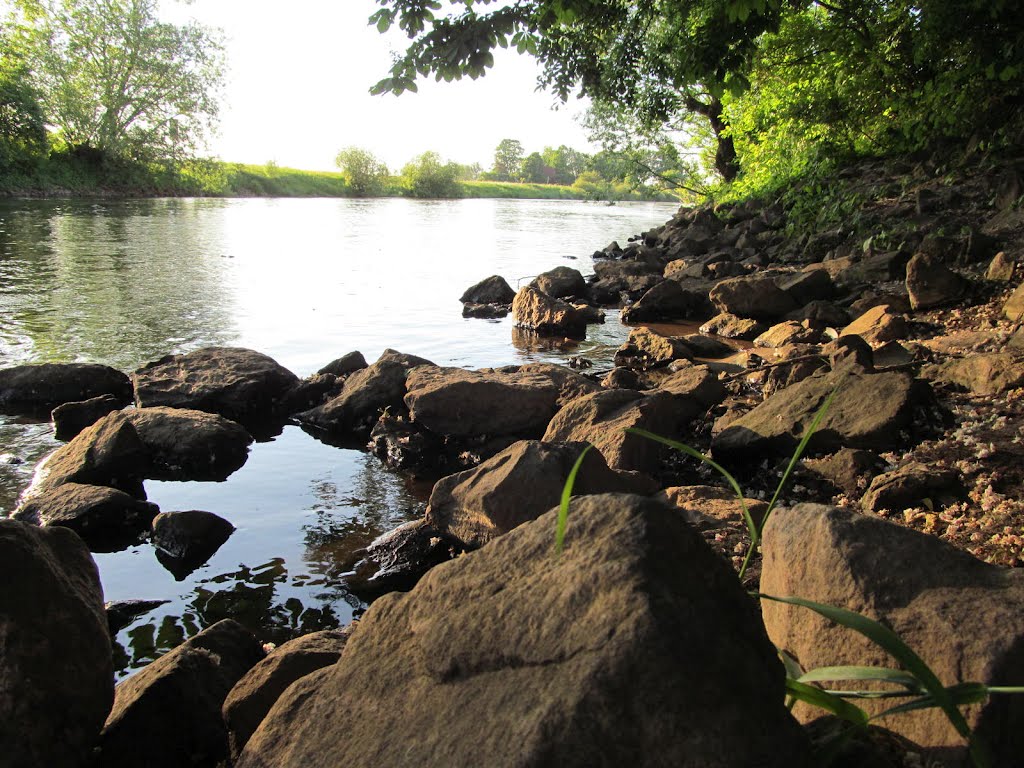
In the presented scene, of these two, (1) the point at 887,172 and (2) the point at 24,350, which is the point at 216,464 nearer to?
(2) the point at 24,350

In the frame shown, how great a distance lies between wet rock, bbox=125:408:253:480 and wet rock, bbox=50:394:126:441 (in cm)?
78

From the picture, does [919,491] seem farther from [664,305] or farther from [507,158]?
[507,158]

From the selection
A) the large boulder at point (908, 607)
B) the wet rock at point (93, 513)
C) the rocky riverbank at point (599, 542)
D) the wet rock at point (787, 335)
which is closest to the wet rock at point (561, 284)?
the rocky riverbank at point (599, 542)

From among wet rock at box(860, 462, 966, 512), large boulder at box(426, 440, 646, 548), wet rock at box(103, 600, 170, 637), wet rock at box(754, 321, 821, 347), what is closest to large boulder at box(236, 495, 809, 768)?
large boulder at box(426, 440, 646, 548)

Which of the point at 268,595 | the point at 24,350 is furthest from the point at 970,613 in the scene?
the point at 24,350

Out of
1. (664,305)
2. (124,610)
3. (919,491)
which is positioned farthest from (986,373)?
(664,305)

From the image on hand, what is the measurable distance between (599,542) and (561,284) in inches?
576

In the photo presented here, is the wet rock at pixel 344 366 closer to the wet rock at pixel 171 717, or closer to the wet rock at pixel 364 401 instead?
the wet rock at pixel 364 401

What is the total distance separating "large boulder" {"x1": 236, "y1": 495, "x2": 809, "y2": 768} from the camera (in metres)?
1.63

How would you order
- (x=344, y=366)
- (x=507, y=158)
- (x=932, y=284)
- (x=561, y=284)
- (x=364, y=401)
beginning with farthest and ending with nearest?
(x=507, y=158) < (x=561, y=284) < (x=932, y=284) < (x=344, y=366) < (x=364, y=401)

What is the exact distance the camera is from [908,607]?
2.21m

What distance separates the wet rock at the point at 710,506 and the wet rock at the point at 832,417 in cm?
90

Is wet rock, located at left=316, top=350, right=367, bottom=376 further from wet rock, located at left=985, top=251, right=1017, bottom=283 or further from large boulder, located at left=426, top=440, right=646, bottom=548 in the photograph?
wet rock, located at left=985, top=251, right=1017, bottom=283

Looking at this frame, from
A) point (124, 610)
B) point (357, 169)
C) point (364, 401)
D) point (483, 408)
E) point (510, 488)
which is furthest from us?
point (357, 169)
